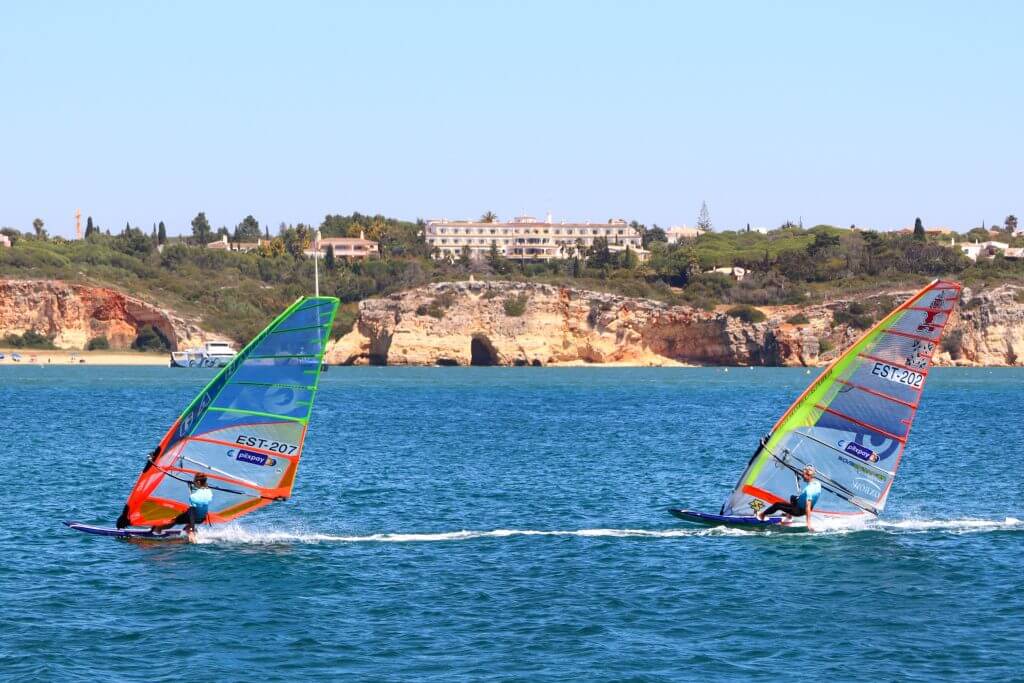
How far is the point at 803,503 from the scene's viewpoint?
28.8 metres

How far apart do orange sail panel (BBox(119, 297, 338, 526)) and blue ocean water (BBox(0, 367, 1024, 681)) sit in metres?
1.03

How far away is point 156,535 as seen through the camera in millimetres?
27250

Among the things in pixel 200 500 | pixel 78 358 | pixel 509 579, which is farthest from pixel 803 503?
pixel 78 358

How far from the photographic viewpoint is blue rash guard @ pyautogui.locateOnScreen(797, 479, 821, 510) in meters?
28.5

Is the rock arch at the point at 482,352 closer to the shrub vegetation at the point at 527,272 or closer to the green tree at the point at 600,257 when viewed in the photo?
the shrub vegetation at the point at 527,272

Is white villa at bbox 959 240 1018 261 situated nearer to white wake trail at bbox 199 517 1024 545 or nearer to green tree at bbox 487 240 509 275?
green tree at bbox 487 240 509 275

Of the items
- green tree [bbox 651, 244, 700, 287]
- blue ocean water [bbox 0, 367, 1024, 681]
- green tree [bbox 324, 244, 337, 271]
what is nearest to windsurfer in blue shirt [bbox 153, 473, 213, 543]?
blue ocean water [bbox 0, 367, 1024, 681]

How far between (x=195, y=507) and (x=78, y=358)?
128109 millimetres

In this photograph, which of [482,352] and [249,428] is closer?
[249,428]

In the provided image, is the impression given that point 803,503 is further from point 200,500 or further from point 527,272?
point 527,272

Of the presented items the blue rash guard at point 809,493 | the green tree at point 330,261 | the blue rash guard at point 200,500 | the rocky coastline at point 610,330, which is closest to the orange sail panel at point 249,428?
the blue rash guard at point 200,500

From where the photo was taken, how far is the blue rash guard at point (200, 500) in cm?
2691

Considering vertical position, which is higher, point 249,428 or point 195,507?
point 249,428

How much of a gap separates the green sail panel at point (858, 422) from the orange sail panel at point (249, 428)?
9.06 meters
